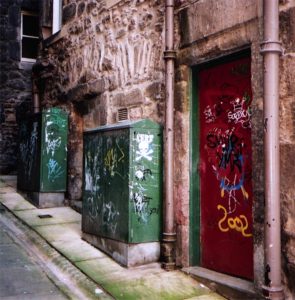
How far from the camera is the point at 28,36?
40.9 ft

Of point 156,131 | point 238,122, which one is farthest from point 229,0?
point 156,131

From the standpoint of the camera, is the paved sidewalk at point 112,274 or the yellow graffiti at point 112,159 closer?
the paved sidewalk at point 112,274

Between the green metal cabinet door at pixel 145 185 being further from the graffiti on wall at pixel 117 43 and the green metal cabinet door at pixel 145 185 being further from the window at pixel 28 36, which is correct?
the window at pixel 28 36

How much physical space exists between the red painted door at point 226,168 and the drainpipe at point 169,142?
0.33 m

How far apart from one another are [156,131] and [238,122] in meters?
1.06

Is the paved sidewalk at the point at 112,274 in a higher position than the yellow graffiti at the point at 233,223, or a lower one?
lower

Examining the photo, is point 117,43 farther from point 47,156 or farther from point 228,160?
point 228,160

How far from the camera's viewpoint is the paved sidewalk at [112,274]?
13.7 feet

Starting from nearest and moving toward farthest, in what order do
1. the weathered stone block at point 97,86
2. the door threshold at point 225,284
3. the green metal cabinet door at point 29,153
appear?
the door threshold at point 225,284 → the weathered stone block at point 97,86 → the green metal cabinet door at point 29,153

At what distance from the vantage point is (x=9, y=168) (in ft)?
39.5

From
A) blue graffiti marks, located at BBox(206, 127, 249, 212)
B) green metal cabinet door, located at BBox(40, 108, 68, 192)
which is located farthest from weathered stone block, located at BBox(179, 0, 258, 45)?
green metal cabinet door, located at BBox(40, 108, 68, 192)

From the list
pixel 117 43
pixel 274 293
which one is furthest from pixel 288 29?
pixel 117 43

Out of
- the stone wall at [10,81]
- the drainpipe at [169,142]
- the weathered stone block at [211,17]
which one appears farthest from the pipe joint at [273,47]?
the stone wall at [10,81]

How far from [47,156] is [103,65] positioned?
2.12 metres
